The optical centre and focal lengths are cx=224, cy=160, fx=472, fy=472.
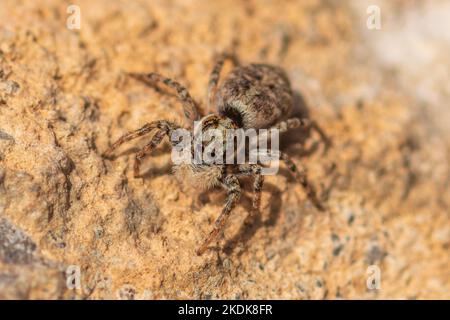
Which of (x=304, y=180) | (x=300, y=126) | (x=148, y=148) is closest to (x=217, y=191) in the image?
(x=148, y=148)

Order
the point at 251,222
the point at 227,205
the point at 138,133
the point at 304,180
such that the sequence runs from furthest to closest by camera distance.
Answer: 1. the point at 304,180
2. the point at 251,222
3. the point at 138,133
4. the point at 227,205

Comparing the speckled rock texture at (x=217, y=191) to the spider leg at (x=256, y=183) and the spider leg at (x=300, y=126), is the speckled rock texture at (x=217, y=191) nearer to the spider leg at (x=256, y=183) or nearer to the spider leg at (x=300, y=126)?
Result: the spider leg at (x=300, y=126)

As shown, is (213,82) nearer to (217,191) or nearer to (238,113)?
(238,113)

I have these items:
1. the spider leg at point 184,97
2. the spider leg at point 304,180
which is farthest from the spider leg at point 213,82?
the spider leg at point 304,180

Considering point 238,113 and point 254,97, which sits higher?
point 254,97

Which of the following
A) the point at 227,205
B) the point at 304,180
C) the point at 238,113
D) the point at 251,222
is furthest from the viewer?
the point at 238,113

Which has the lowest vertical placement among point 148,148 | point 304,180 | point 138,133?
point 304,180
